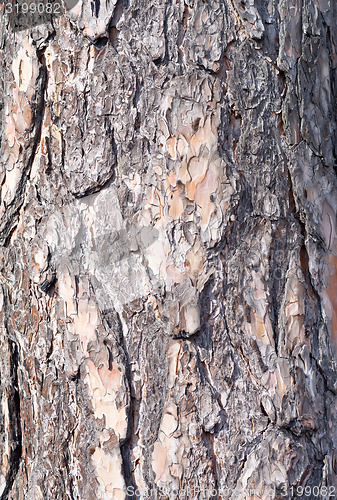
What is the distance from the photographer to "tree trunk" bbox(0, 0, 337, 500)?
2.72ft

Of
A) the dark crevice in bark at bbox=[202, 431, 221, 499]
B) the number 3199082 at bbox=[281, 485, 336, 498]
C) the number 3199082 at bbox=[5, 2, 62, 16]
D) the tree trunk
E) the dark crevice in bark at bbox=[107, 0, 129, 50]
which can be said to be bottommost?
the number 3199082 at bbox=[281, 485, 336, 498]

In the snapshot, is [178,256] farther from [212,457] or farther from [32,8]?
[32,8]

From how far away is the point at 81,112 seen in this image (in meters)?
0.86

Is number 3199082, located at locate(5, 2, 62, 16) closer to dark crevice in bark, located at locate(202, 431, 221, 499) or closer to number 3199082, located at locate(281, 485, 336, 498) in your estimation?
dark crevice in bark, located at locate(202, 431, 221, 499)

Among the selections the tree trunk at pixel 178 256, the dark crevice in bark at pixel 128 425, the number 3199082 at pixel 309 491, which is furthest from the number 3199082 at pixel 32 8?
the number 3199082 at pixel 309 491

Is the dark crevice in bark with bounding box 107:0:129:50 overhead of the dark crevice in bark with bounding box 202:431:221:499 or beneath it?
overhead

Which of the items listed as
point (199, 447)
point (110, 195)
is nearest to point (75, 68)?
point (110, 195)

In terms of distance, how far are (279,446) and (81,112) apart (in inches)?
26.1

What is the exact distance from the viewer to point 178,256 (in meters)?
0.83

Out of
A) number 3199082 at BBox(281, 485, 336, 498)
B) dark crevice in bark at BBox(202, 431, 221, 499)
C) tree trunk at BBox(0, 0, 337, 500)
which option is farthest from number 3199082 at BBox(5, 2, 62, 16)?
number 3199082 at BBox(281, 485, 336, 498)

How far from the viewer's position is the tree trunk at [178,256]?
0.83 metres

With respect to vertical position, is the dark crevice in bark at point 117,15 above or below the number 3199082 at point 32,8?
below

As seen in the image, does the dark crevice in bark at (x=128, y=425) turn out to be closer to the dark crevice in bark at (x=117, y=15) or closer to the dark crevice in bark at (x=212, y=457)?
the dark crevice in bark at (x=212, y=457)

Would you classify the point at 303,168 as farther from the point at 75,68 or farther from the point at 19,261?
the point at 19,261
